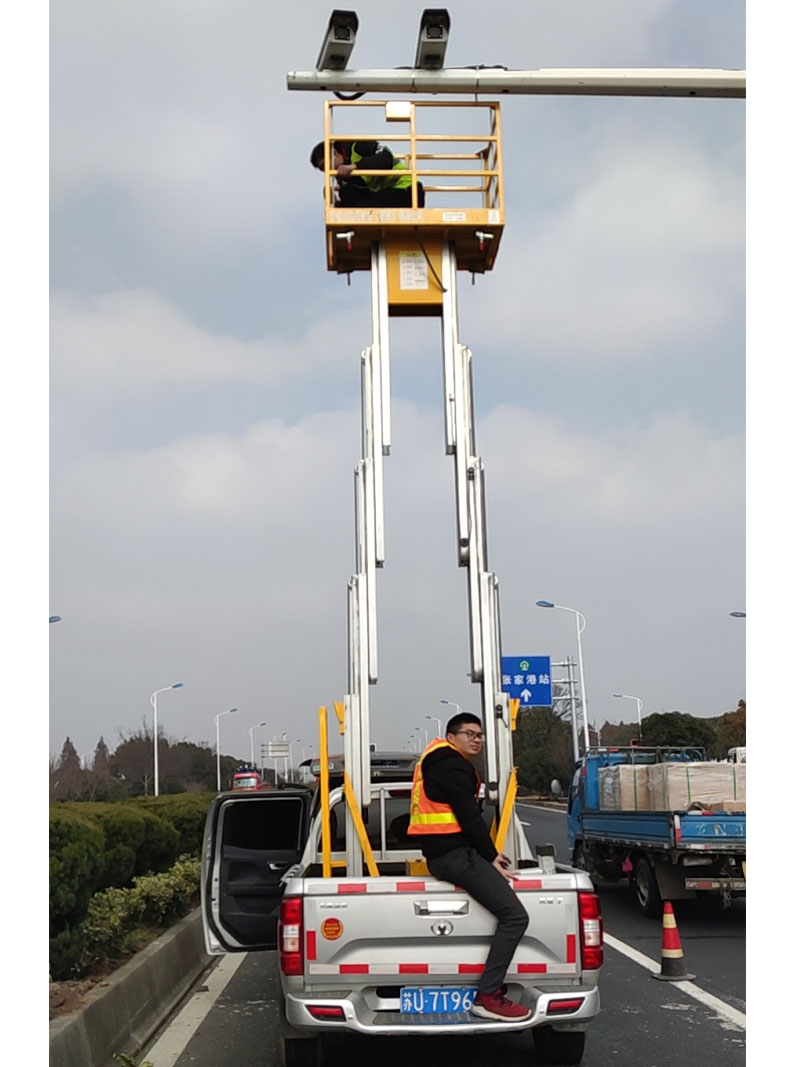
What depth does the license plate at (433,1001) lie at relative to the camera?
6.48 metres

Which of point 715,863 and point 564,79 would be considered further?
point 715,863

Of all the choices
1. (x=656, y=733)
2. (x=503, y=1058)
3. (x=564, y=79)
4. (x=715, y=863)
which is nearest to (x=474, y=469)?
(x=564, y=79)

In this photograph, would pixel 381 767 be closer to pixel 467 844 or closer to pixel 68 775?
pixel 467 844

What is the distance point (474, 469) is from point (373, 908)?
347cm

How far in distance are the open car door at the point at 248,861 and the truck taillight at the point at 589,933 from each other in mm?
2616

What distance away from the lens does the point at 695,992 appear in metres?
9.62

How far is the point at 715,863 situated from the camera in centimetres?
1329

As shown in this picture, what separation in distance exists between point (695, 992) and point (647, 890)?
473 cm

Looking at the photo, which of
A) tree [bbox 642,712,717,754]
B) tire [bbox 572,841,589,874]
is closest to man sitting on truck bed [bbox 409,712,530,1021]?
tire [bbox 572,841,589,874]

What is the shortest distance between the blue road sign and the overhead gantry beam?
87.3 ft

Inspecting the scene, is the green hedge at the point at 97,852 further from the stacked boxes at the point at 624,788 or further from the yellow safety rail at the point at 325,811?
the stacked boxes at the point at 624,788

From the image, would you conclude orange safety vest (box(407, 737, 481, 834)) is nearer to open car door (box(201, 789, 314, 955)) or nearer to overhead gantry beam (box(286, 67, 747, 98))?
open car door (box(201, 789, 314, 955))

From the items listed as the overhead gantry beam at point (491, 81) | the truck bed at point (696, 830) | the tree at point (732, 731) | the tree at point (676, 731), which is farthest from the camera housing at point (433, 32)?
the tree at point (732, 731)

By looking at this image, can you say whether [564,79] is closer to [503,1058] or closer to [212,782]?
[503,1058]
